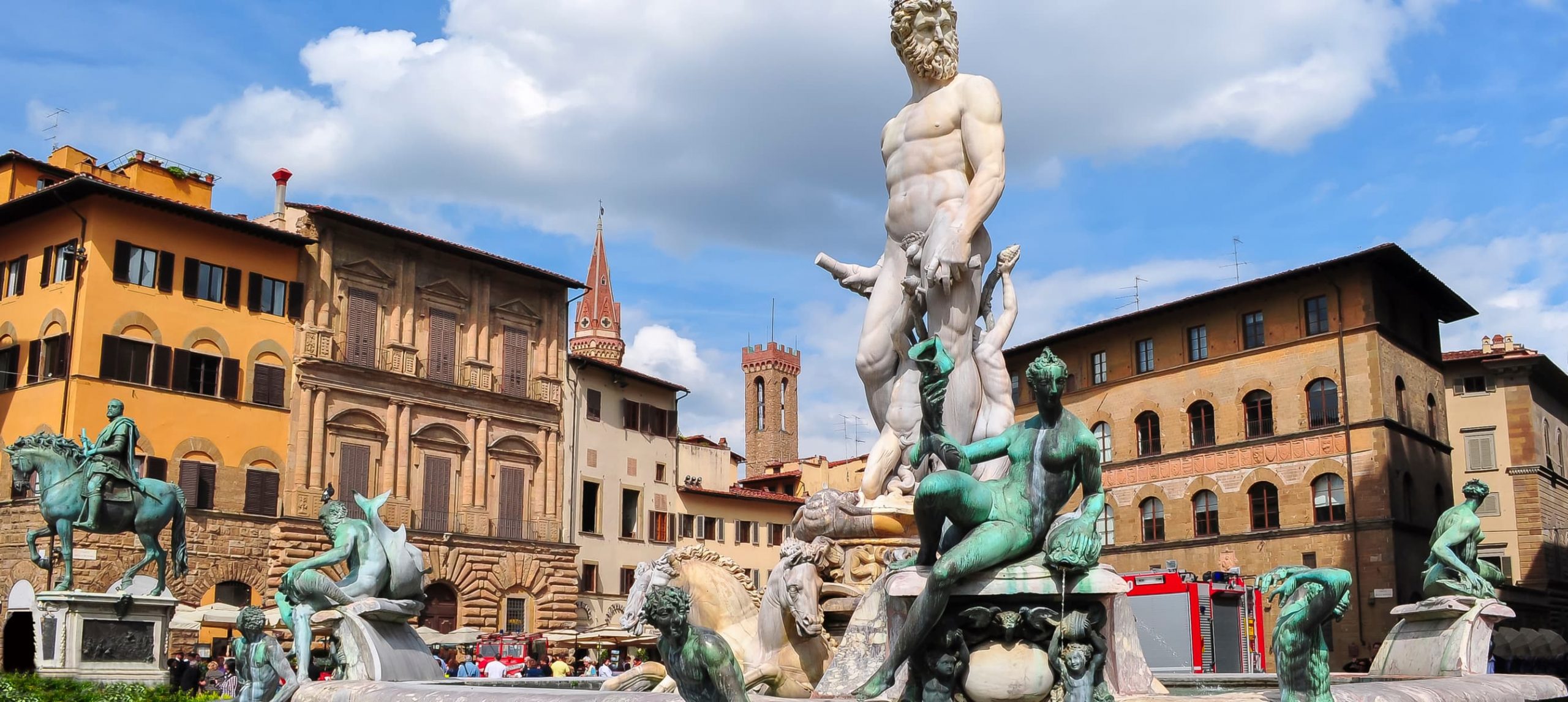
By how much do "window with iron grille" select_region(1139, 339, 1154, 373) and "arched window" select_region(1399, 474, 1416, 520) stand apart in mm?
9088

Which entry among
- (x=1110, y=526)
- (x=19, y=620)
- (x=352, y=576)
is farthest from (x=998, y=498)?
(x=1110, y=526)

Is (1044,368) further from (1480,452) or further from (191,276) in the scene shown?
(1480,452)

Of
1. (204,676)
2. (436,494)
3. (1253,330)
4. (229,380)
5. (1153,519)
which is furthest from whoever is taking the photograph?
(1153,519)

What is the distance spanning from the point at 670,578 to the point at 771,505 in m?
51.9

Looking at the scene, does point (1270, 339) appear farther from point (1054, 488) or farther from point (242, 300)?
point (1054, 488)

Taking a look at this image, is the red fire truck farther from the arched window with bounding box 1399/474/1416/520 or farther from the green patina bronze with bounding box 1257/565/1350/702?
the arched window with bounding box 1399/474/1416/520

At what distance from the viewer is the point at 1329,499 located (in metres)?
43.5

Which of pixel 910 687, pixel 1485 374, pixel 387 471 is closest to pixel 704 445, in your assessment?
pixel 387 471

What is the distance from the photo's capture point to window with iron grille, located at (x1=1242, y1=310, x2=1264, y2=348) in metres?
45.8

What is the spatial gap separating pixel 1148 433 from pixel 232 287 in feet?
101

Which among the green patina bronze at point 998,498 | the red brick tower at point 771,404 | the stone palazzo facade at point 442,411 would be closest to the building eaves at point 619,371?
the stone palazzo facade at point 442,411

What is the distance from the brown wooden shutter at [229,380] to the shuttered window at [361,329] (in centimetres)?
364

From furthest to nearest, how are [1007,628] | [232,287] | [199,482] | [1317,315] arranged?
[1317,315]
[232,287]
[199,482]
[1007,628]

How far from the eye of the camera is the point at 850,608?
8195 mm
